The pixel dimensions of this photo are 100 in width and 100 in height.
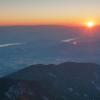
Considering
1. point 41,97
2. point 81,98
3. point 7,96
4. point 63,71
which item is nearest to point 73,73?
point 63,71

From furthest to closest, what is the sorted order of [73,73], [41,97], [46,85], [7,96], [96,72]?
[96,72]
[73,73]
[46,85]
[41,97]
[7,96]

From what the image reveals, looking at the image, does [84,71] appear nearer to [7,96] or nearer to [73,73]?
[73,73]

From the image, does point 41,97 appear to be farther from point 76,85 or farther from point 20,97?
point 76,85

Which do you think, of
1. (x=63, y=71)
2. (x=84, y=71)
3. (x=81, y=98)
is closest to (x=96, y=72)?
(x=84, y=71)

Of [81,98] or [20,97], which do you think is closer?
[20,97]

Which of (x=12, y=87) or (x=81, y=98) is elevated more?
(x=12, y=87)

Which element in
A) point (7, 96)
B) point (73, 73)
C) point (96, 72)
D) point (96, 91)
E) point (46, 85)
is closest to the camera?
point (7, 96)
